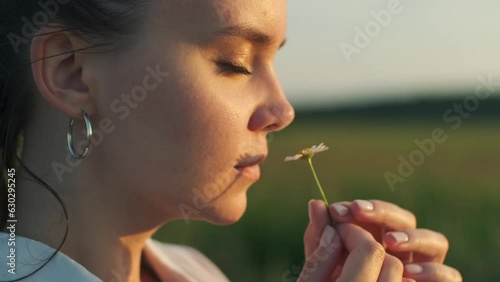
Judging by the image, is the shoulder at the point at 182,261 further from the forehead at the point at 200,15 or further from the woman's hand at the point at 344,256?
the forehead at the point at 200,15

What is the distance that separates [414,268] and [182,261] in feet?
2.34

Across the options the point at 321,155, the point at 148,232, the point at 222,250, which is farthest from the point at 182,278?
the point at 321,155

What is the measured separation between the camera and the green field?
4738 mm

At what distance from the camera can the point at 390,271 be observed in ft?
5.84

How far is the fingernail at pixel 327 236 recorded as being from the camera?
186 cm

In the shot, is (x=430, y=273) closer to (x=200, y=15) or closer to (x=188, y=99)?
(x=188, y=99)

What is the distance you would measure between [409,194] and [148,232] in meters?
3.86

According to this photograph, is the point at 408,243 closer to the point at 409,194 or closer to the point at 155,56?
the point at 155,56

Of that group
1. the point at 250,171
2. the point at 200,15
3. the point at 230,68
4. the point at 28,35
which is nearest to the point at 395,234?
the point at 250,171

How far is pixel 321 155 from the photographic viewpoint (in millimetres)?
8188

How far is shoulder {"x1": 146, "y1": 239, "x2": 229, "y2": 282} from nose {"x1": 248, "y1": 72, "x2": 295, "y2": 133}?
0.54 m

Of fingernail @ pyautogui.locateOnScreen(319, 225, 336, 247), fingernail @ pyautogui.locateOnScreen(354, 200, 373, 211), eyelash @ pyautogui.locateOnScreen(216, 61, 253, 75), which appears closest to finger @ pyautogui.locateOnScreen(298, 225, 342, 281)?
fingernail @ pyautogui.locateOnScreen(319, 225, 336, 247)

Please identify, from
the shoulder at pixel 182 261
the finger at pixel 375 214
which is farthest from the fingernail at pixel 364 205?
the shoulder at pixel 182 261

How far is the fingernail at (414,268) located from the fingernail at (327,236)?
23 centimetres
